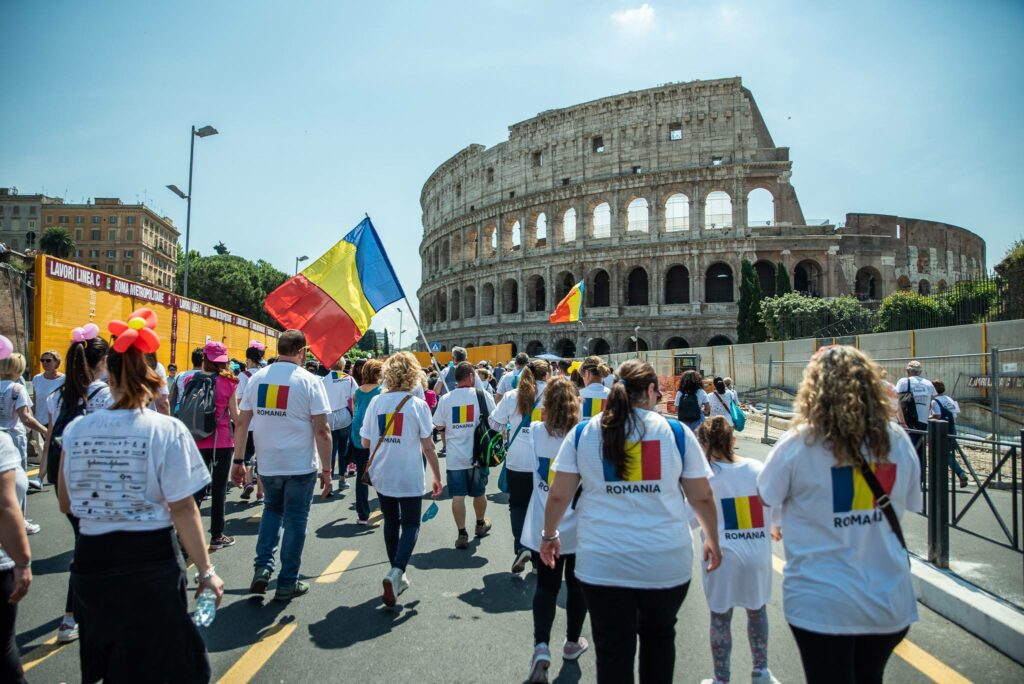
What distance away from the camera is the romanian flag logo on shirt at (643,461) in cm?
264

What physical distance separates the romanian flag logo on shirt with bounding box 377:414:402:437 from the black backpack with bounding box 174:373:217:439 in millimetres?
1931

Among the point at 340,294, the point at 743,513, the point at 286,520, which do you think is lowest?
the point at 286,520

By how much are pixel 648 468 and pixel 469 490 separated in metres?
3.71

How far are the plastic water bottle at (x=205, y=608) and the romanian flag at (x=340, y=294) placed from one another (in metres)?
4.91

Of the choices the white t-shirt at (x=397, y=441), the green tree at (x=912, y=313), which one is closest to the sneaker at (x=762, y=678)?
the white t-shirt at (x=397, y=441)

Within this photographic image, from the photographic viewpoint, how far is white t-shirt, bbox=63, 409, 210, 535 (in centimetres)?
229

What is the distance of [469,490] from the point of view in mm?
6059

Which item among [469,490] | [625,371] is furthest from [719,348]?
[625,371]

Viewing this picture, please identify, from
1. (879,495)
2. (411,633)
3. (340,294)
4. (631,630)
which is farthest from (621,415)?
(340,294)

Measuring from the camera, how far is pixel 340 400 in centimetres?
880

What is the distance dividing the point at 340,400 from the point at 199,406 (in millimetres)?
3443

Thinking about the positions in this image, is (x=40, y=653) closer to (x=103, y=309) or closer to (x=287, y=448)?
(x=287, y=448)

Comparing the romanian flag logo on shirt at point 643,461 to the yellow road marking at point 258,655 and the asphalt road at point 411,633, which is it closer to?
the asphalt road at point 411,633

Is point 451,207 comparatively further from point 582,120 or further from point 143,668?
point 143,668
